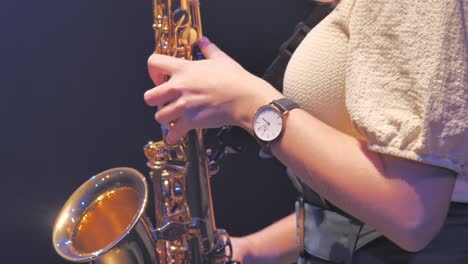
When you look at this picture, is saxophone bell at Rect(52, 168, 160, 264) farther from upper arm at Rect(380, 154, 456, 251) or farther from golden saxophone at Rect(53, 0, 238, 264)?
upper arm at Rect(380, 154, 456, 251)

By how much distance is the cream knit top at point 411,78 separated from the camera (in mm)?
649

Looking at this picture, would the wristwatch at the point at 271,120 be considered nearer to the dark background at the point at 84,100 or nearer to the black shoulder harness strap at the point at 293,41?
the black shoulder harness strap at the point at 293,41

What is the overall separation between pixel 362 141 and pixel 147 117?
93cm

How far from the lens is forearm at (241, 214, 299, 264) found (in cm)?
125

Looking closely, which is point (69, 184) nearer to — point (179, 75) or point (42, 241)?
point (42, 241)

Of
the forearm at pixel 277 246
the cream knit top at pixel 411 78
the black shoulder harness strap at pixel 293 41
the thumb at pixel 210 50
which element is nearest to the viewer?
the cream knit top at pixel 411 78

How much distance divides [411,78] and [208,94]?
0.33m

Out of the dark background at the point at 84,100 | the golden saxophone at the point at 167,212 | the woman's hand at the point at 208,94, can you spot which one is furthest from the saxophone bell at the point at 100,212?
the woman's hand at the point at 208,94

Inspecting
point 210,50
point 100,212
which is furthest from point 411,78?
point 100,212

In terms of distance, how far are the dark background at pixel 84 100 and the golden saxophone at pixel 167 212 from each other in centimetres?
24

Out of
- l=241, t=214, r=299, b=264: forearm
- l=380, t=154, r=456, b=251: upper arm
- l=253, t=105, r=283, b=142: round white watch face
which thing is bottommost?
l=241, t=214, r=299, b=264: forearm

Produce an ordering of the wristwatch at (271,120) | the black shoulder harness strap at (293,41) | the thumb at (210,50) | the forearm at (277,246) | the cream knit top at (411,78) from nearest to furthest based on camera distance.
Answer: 1. the cream knit top at (411,78)
2. the wristwatch at (271,120)
3. the thumb at (210,50)
4. the black shoulder harness strap at (293,41)
5. the forearm at (277,246)

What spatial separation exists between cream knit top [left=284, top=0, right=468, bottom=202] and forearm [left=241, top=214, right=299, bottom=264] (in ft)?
1.85

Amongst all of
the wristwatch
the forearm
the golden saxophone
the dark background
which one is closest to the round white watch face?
the wristwatch
